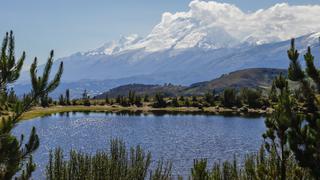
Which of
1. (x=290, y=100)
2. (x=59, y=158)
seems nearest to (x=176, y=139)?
(x=59, y=158)

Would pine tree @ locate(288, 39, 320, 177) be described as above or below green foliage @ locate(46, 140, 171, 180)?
above

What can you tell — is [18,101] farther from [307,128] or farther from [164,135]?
[164,135]

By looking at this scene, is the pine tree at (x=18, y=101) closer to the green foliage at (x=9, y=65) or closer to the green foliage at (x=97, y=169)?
the green foliage at (x=9, y=65)

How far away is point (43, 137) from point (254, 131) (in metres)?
57.1

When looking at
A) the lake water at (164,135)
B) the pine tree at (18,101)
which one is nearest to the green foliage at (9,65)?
the pine tree at (18,101)

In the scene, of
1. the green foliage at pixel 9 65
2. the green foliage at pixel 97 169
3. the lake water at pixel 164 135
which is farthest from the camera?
the lake water at pixel 164 135

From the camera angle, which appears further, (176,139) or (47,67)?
(176,139)

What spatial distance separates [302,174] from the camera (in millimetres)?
20531

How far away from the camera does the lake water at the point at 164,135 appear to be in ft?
301

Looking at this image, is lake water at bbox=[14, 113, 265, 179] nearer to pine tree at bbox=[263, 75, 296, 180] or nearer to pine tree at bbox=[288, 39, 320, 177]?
pine tree at bbox=[263, 75, 296, 180]

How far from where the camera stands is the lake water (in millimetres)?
91625

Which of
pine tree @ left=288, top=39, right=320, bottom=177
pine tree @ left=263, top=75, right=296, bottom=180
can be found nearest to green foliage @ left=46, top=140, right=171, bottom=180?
pine tree @ left=263, top=75, right=296, bottom=180

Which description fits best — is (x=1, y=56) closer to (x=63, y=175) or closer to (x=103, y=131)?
(x=63, y=175)

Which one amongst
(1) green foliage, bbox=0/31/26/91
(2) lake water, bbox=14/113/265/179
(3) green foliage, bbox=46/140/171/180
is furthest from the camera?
(2) lake water, bbox=14/113/265/179
